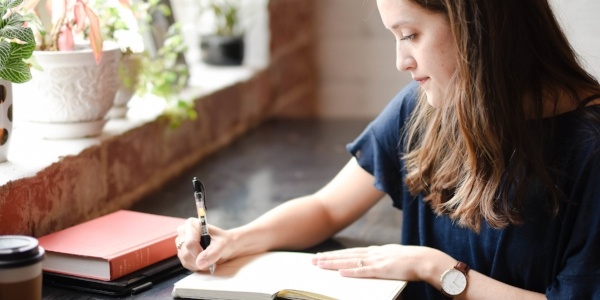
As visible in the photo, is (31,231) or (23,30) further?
(31,231)

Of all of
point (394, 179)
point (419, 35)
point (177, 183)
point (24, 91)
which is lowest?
point (177, 183)

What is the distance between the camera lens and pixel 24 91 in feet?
5.48

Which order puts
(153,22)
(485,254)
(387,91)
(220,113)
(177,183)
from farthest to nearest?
1. (387,91)
2. (220,113)
3. (153,22)
4. (177,183)
5. (485,254)

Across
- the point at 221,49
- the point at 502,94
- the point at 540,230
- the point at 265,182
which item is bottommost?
the point at 265,182

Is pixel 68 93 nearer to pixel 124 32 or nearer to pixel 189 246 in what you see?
pixel 124 32

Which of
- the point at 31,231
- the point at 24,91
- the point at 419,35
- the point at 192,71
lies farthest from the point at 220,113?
the point at 419,35

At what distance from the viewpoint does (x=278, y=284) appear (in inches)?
51.3

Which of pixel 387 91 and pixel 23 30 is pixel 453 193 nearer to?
pixel 23 30

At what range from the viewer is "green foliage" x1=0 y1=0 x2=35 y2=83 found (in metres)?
1.34

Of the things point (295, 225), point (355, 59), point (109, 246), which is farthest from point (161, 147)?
point (355, 59)

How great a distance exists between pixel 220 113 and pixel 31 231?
1.10 meters

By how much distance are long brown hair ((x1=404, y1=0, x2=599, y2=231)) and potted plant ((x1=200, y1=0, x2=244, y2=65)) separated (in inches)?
56.4

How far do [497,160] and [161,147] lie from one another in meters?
1.00

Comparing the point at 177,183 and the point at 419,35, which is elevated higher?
the point at 419,35
